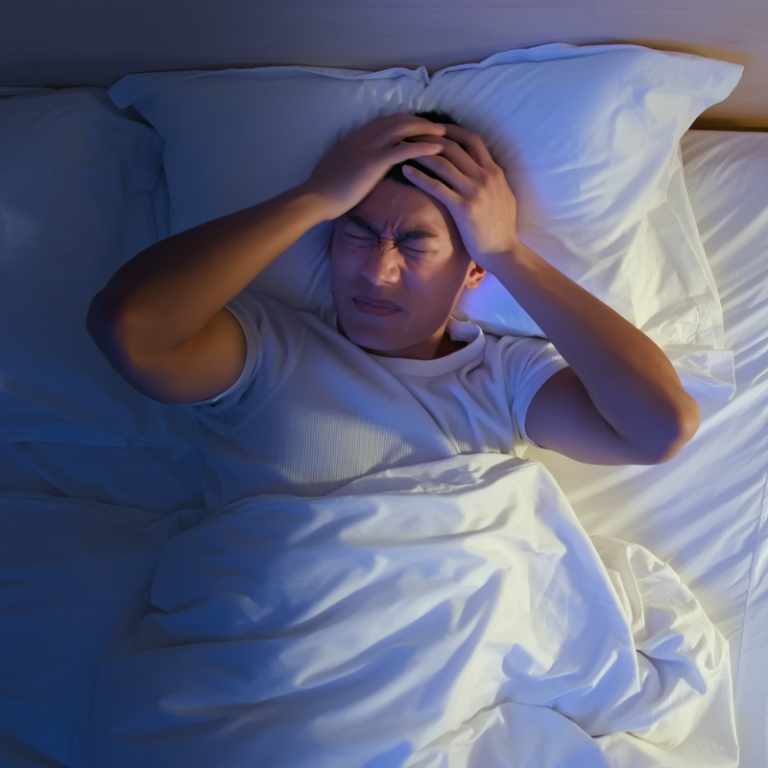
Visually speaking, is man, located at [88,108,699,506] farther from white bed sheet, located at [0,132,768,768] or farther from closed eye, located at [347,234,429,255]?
white bed sheet, located at [0,132,768,768]

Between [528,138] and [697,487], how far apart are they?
2.32 ft

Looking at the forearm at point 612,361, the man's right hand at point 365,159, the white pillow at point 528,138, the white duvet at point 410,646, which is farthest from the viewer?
the white pillow at point 528,138

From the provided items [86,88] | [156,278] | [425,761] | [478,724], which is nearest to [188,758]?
[425,761]

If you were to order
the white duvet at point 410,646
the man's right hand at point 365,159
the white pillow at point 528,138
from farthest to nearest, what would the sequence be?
the white pillow at point 528,138, the man's right hand at point 365,159, the white duvet at point 410,646

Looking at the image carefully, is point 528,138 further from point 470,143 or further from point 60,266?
point 60,266

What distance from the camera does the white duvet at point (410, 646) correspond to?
33.6 inches

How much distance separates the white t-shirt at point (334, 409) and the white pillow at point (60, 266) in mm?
218

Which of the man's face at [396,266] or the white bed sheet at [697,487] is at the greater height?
the man's face at [396,266]

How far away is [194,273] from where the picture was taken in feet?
3.03

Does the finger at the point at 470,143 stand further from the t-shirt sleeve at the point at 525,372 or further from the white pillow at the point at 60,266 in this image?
the white pillow at the point at 60,266

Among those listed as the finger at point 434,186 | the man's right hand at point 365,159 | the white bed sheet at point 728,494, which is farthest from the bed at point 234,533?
the finger at point 434,186

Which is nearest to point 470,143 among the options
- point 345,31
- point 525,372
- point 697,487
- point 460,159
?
point 460,159

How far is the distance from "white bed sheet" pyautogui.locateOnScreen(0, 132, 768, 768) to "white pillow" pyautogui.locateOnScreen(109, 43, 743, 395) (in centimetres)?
10

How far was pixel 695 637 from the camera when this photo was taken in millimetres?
1070
